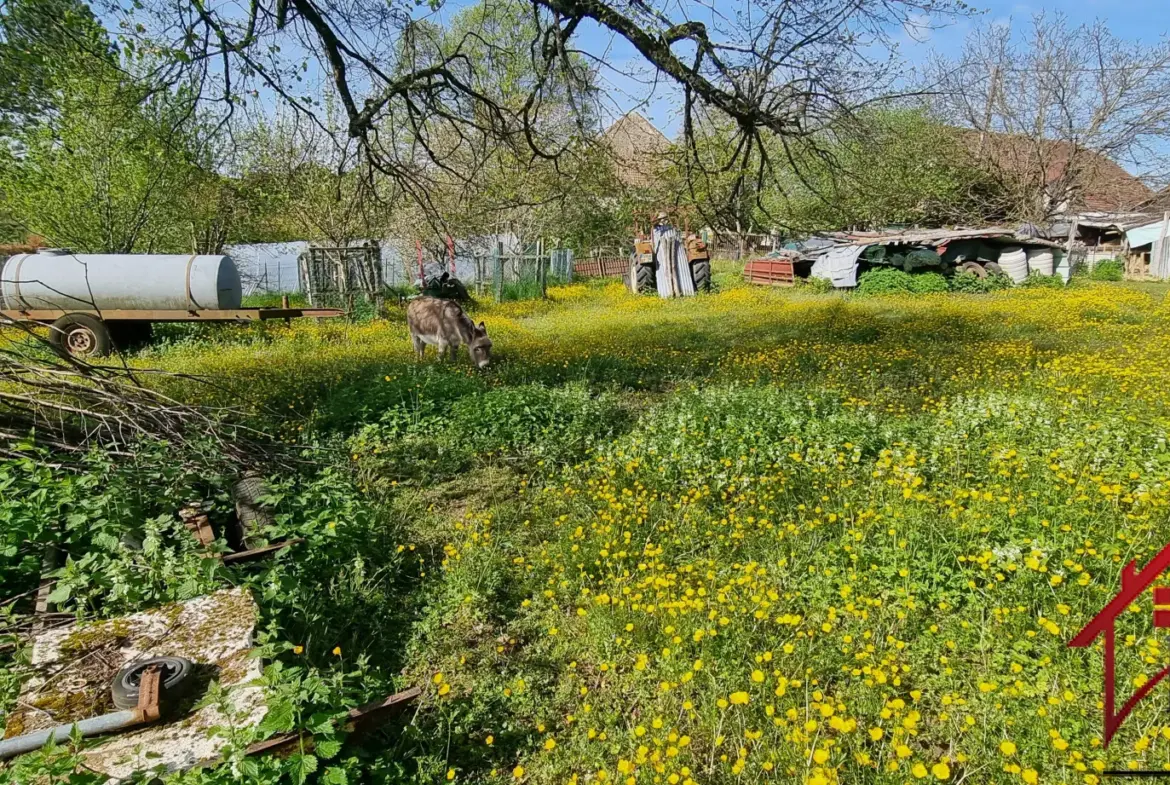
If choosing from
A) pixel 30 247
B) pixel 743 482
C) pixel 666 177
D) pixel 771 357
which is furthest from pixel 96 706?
pixel 30 247

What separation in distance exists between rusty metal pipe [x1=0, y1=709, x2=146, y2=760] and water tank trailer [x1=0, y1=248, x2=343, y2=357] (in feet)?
31.3

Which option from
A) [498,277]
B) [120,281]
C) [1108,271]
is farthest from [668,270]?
[1108,271]

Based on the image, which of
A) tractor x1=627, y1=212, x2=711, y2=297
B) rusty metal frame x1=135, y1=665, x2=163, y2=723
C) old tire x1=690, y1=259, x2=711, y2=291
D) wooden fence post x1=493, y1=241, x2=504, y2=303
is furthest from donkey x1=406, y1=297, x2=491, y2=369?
old tire x1=690, y1=259, x2=711, y2=291

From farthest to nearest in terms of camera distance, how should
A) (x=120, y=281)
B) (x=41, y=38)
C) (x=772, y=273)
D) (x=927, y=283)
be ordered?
(x=772, y=273) < (x=927, y=283) < (x=120, y=281) < (x=41, y=38)

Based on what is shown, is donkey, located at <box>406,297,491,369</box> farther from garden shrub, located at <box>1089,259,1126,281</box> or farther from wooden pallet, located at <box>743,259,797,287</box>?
garden shrub, located at <box>1089,259,1126,281</box>

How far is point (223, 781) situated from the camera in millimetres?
2096

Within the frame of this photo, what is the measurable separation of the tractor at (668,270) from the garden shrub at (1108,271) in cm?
1622

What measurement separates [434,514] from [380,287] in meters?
13.9

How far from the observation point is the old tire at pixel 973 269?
21.4m

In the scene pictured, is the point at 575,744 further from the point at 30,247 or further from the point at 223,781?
the point at 30,247

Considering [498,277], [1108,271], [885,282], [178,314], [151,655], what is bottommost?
[151,655]

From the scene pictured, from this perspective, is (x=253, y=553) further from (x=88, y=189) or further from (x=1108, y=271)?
(x=1108, y=271)

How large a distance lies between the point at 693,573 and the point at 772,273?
2286cm

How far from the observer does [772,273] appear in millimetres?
24797
